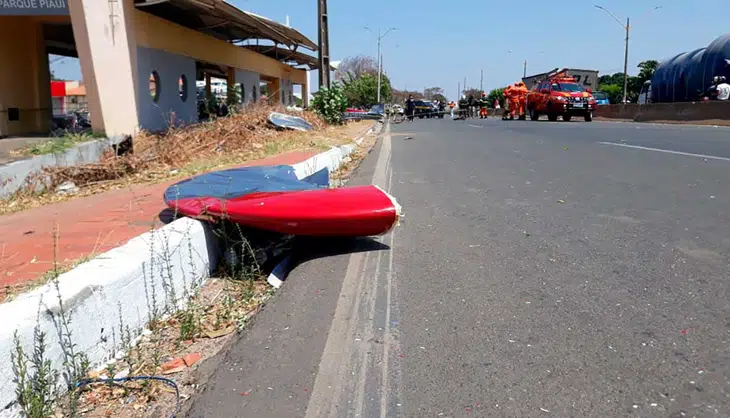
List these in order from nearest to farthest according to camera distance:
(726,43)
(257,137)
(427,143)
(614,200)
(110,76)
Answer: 1. (614,200)
2. (110,76)
3. (257,137)
4. (427,143)
5. (726,43)

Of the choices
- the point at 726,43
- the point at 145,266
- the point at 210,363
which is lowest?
the point at 210,363

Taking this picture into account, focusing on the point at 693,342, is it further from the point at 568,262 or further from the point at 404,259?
the point at 404,259

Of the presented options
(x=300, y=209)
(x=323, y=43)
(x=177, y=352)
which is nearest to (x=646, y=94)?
(x=323, y=43)

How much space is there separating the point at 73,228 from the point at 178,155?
5916mm

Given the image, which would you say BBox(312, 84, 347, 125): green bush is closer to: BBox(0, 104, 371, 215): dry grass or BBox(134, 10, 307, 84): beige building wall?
BBox(134, 10, 307, 84): beige building wall

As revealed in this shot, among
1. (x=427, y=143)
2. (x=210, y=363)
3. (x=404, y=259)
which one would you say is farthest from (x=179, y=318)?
(x=427, y=143)

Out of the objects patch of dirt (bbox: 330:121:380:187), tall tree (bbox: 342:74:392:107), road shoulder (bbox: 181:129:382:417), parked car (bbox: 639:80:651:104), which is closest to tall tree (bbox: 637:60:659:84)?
parked car (bbox: 639:80:651:104)

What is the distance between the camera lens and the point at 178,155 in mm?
11430

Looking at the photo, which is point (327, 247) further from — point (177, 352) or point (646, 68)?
point (646, 68)

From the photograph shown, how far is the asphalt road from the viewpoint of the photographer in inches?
118

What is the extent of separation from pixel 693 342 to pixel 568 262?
1565mm

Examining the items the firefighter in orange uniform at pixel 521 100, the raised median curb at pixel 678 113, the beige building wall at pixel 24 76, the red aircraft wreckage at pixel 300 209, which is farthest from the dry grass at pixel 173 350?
the firefighter in orange uniform at pixel 521 100

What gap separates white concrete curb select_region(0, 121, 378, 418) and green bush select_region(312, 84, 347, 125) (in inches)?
766

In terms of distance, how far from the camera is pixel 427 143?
18078 mm
